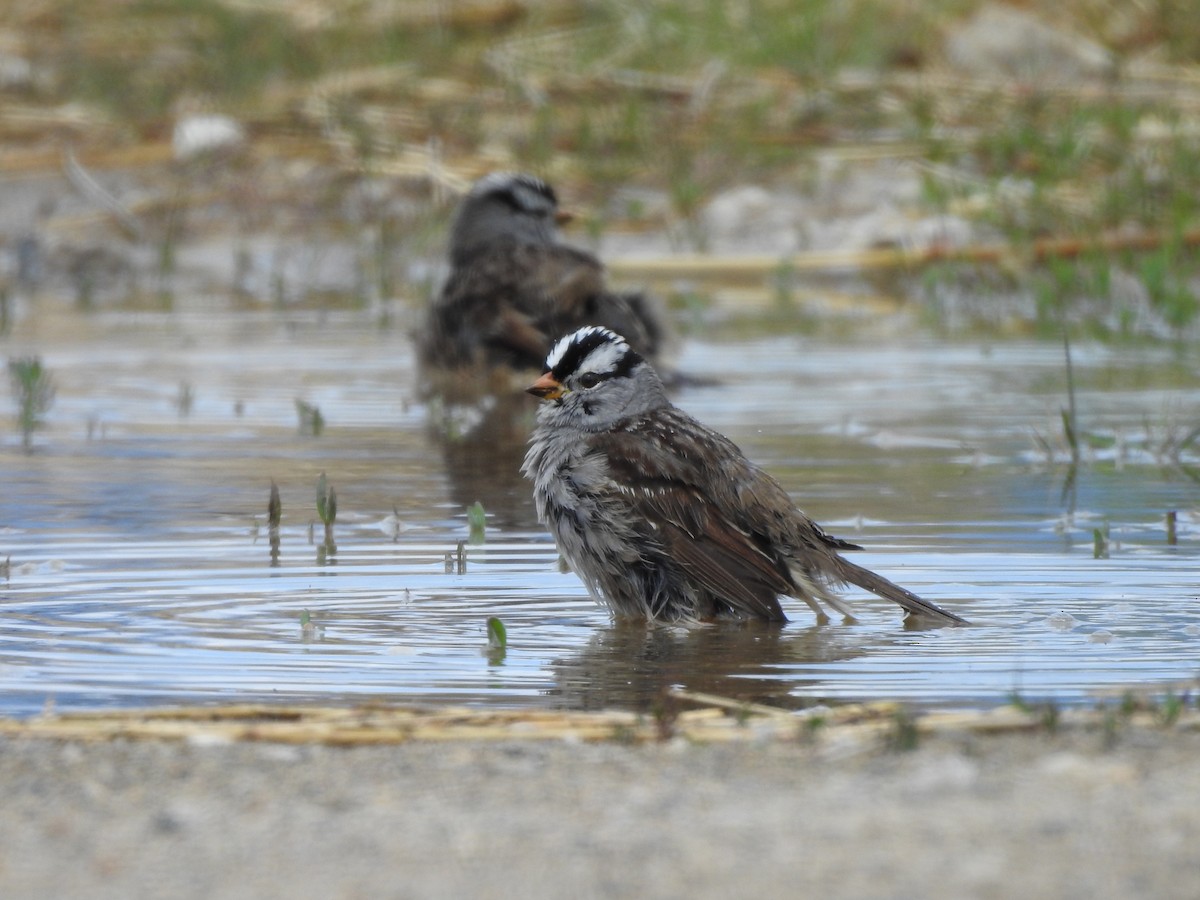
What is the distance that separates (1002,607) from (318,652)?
173 centimetres

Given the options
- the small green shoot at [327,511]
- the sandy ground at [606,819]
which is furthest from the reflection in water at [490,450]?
the sandy ground at [606,819]

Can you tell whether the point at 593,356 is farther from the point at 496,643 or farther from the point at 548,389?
the point at 496,643

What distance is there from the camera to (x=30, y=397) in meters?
8.85

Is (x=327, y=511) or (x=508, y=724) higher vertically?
(x=327, y=511)

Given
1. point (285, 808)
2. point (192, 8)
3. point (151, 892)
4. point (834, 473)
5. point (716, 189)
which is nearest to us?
point (151, 892)

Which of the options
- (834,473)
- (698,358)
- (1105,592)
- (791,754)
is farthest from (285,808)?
(698,358)

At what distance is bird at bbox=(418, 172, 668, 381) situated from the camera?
33.7 feet

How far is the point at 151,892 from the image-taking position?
10.9ft

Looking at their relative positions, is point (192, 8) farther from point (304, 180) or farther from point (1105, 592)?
point (1105, 592)

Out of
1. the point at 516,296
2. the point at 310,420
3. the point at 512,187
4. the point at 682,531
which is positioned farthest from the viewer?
the point at 512,187

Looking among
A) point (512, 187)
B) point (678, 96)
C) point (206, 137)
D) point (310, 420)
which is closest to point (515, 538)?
point (310, 420)

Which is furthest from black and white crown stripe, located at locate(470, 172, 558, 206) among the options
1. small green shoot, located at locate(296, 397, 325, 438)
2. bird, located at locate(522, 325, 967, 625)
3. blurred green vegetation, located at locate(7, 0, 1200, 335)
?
bird, located at locate(522, 325, 967, 625)

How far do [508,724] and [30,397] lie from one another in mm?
4940

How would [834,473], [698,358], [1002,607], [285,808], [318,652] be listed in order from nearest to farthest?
[285,808] → [318,652] → [1002,607] → [834,473] → [698,358]
